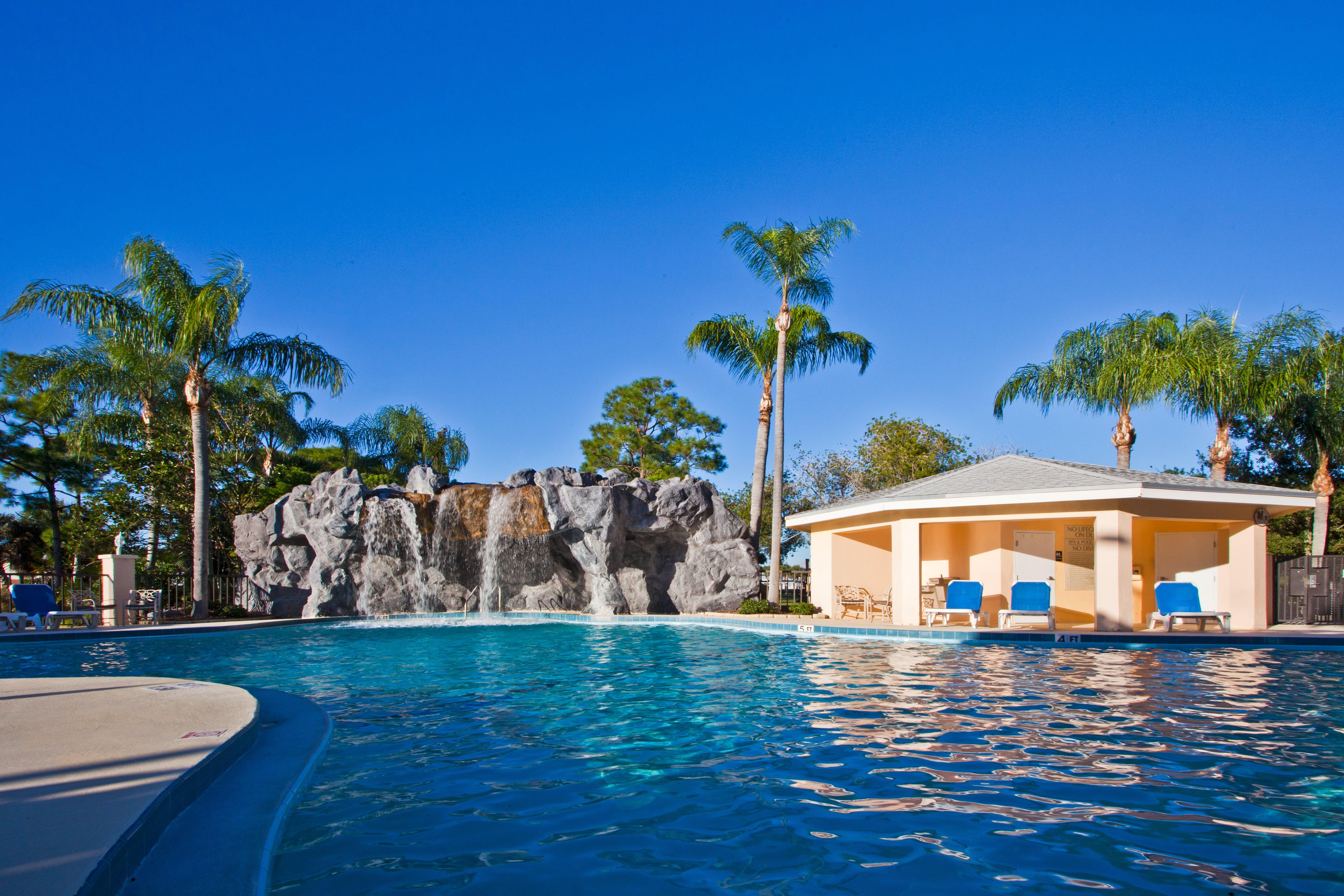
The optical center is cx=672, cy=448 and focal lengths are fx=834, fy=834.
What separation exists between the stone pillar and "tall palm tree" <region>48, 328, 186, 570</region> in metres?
4.74

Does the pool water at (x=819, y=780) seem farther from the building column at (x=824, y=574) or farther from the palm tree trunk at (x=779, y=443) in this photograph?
the palm tree trunk at (x=779, y=443)

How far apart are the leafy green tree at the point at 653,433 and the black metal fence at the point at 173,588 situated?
18.4m

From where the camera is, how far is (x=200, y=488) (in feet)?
63.6

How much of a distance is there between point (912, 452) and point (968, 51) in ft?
58.3

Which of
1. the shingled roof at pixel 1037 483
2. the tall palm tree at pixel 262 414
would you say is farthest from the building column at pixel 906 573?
the tall palm tree at pixel 262 414

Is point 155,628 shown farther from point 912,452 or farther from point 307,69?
point 912,452

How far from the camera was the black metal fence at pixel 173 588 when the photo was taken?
70.1 feet

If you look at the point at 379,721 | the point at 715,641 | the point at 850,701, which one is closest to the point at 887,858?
the point at 850,701

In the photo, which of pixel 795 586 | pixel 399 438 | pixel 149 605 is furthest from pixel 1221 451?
pixel 399 438

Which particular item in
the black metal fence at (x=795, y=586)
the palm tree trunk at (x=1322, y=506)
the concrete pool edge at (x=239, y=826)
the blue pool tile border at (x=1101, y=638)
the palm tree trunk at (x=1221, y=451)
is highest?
the palm tree trunk at (x=1221, y=451)

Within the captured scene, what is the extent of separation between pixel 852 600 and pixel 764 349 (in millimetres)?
7507

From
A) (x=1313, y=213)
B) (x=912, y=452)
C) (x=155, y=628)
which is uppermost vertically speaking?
(x=1313, y=213)

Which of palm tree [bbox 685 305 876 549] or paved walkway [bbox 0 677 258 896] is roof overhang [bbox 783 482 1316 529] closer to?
palm tree [bbox 685 305 876 549]

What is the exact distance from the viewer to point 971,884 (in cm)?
369
